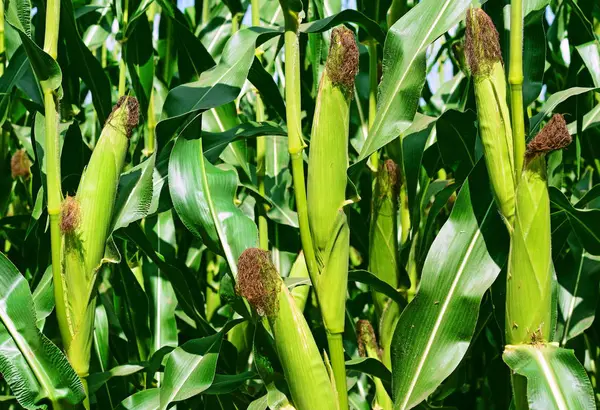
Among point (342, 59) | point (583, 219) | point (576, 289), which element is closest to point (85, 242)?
point (342, 59)

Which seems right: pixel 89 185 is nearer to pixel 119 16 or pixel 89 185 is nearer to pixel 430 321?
pixel 430 321

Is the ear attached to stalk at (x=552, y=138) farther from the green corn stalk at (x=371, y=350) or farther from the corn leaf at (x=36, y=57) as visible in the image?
the corn leaf at (x=36, y=57)

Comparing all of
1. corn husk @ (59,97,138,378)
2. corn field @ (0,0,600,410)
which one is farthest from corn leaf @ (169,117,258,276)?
corn husk @ (59,97,138,378)

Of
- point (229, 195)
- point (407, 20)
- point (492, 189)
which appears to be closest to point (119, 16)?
point (229, 195)

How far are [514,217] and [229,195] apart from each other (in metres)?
0.73

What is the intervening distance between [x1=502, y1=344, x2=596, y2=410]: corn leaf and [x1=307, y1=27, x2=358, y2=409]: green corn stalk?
0.36m

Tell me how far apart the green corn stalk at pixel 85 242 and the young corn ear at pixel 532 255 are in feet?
2.87

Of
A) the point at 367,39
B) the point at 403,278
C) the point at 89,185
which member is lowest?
the point at 403,278

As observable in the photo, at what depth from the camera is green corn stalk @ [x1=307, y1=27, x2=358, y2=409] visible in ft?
5.52

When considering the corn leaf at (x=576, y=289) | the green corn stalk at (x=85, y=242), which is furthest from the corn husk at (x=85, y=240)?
the corn leaf at (x=576, y=289)

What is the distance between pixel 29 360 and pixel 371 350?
885 millimetres

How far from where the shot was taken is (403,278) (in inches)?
86.2

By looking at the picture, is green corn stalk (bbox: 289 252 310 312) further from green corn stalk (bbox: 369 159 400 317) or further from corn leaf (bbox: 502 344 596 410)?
corn leaf (bbox: 502 344 596 410)

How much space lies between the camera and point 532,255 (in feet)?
5.30
